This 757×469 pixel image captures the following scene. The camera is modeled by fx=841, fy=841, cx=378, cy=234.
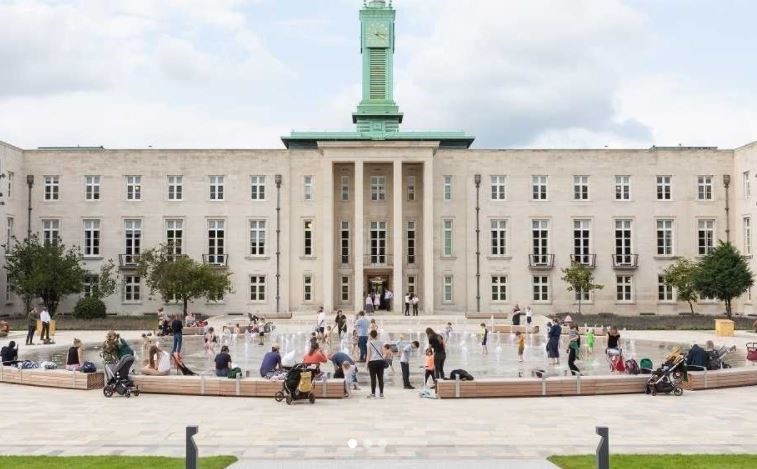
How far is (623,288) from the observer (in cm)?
5966

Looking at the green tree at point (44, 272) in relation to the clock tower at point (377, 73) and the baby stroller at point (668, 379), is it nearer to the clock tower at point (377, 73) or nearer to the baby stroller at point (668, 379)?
the clock tower at point (377, 73)

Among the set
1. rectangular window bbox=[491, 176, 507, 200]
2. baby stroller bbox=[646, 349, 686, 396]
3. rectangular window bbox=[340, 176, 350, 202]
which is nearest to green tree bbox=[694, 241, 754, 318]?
rectangular window bbox=[491, 176, 507, 200]

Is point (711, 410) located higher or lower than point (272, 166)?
lower

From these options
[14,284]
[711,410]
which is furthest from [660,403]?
[14,284]

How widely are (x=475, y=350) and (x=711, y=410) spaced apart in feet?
54.9

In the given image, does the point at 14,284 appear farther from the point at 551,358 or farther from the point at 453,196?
the point at 551,358

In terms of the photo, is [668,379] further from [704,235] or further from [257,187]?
[257,187]

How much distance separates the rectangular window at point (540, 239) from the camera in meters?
59.6

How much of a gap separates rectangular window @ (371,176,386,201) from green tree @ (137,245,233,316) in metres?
12.3

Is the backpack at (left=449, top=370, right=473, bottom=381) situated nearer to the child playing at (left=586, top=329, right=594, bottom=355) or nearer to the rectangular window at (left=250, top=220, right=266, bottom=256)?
the child playing at (left=586, top=329, right=594, bottom=355)

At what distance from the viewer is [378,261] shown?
5991 centimetres

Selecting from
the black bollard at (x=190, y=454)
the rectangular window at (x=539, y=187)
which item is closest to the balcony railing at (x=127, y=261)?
the rectangular window at (x=539, y=187)

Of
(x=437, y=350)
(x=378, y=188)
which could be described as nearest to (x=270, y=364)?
(x=437, y=350)

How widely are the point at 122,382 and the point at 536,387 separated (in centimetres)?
1013
